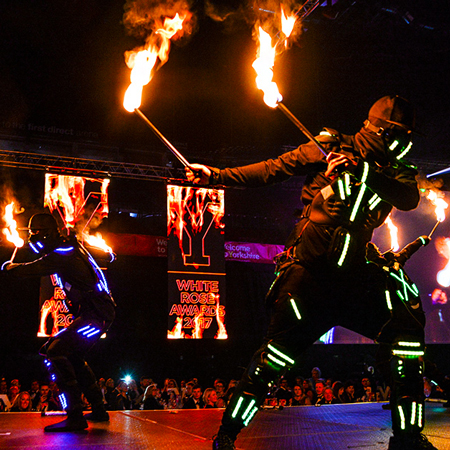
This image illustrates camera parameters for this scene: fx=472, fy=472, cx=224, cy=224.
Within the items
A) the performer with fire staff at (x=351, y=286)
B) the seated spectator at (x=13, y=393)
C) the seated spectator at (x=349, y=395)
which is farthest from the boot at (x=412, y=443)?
the seated spectator at (x=13, y=393)

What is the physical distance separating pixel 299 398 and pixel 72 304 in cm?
584

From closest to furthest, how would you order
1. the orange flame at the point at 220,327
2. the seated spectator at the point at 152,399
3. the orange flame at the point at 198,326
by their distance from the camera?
1. the seated spectator at the point at 152,399
2. the orange flame at the point at 198,326
3. the orange flame at the point at 220,327

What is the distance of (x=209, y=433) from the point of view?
317 cm

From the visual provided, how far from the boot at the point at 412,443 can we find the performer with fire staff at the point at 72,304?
7.96 feet

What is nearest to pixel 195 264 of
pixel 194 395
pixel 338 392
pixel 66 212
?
pixel 66 212

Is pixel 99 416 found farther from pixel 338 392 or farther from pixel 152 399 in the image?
pixel 338 392

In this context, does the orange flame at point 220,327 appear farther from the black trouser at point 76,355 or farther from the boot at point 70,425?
the boot at point 70,425

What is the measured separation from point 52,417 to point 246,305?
10.9 meters

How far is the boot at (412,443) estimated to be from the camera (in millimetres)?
2172

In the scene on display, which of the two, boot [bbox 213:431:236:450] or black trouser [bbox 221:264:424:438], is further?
black trouser [bbox 221:264:424:438]

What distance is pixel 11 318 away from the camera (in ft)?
40.5

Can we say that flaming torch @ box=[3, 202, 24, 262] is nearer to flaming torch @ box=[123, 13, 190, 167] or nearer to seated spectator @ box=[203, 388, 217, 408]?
flaming torch @ box=[123, 13, 190, 167]

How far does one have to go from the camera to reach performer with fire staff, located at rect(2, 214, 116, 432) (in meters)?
3.84

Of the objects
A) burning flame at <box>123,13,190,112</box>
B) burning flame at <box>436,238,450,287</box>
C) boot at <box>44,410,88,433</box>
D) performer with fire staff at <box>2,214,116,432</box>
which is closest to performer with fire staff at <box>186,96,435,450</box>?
burning flame at <box>123,13,190,112</box>
